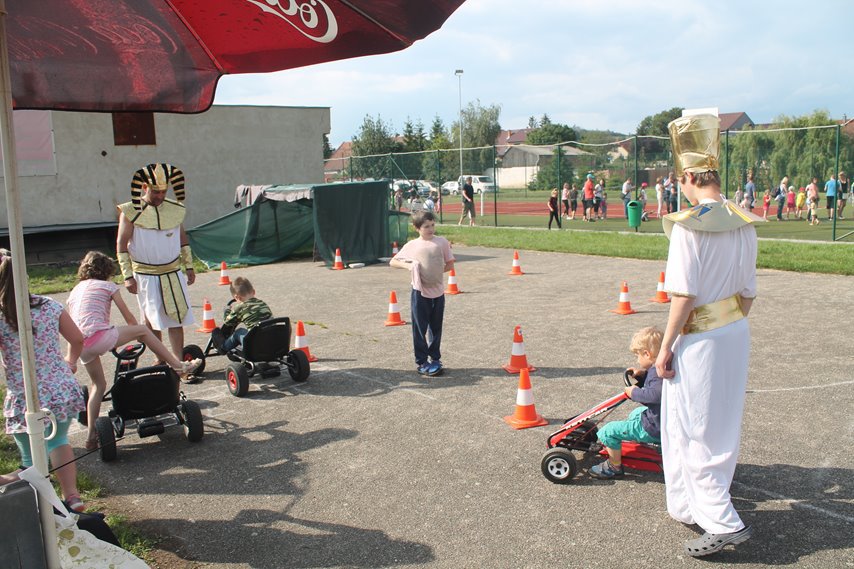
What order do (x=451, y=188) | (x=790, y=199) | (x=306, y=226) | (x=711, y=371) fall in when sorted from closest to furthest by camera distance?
(x=711, y=371) → (x=306, y=226) → (x=790, y=199) → (x=451, y=188)

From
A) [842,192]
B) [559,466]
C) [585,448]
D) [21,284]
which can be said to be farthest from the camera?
[842,192]

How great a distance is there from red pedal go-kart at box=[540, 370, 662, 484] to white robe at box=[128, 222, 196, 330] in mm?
4154

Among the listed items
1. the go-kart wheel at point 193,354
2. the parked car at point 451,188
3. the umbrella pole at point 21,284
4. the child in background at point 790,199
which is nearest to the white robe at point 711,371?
the umbrella pole at point 21,284

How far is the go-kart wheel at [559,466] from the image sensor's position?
192 inches

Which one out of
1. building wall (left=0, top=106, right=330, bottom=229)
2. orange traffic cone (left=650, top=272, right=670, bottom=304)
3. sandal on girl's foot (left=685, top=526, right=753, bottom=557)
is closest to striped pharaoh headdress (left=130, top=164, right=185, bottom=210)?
sandal on girl's foot (left=685, top=526, right=753, bottom=557)

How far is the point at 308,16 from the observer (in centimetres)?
315

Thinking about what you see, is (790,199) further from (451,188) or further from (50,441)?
(50,441)

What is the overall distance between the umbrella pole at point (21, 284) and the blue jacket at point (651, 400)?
10.9 ft

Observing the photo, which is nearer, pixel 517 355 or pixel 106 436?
pixel 106 436

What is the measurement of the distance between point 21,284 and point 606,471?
148 inches

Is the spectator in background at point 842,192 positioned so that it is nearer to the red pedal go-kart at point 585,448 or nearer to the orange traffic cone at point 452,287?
the orange traffic cone at point 452,287

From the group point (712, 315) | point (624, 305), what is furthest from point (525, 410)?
point (624, 305)

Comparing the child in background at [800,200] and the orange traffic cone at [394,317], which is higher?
the child in background at [800,200]

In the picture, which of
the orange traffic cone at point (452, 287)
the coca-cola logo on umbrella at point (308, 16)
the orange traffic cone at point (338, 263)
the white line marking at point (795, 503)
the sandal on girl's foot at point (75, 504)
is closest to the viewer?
the coca-cola logo on umbrella at point (308, 16)
